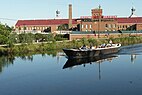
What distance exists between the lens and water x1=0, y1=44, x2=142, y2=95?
24.9 metres

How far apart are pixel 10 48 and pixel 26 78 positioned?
25171 mm

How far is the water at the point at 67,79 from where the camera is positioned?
24.9 meters

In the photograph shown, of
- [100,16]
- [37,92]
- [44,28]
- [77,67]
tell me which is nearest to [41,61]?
[77,67]

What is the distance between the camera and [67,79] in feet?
98.6

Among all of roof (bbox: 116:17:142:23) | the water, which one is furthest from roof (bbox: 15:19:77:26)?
the water

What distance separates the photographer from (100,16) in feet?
317

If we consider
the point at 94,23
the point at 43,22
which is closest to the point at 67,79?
the point at 94,23

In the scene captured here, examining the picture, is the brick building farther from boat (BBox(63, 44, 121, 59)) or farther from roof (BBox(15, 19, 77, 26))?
boat (BBox(63, 44, 121, 59))

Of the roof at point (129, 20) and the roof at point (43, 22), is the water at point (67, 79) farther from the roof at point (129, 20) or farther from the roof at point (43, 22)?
the roof at point (43, 22)

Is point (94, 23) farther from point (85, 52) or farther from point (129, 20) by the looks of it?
point (85, 52)

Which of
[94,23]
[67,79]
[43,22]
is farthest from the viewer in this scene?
[43,22]

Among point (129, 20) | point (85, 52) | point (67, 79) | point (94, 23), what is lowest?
point (67, 79)

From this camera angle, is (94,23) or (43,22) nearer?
(94,23)

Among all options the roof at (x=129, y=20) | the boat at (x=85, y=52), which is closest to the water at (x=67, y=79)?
the boat at (x=85, y=52)
